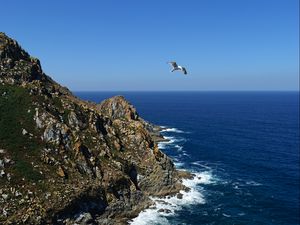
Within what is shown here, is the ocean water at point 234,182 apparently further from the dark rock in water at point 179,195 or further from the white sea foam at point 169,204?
the dark rock in water at point 179,195

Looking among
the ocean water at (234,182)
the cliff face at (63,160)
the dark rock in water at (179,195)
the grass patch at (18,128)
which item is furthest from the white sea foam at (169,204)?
the grass patch at (18,128)

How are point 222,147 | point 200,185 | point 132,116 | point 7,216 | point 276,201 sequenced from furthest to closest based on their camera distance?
1. point 222,147
2. point 132,116
3. point 200,185
4. point 276,201
5. point 7,216

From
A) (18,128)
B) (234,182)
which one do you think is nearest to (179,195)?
(234,182)

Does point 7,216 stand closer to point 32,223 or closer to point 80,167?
point 32,223

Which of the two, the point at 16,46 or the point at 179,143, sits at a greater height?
the point at 16,46

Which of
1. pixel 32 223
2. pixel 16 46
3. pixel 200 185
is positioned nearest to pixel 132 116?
pixel 200 185

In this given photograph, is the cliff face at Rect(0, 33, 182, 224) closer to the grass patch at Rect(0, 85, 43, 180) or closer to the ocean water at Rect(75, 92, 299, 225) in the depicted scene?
the grass patch at Rect(0, 85, 43, 180)

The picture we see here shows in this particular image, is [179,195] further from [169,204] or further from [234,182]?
[234,182]
